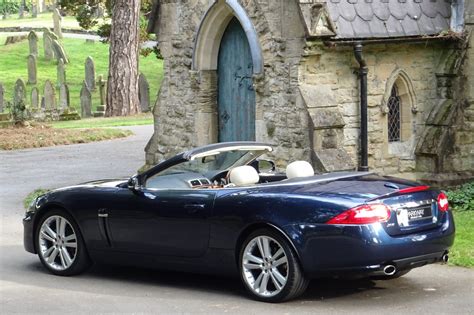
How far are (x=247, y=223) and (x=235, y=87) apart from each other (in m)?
8.00

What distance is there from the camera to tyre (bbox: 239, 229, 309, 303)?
9.60 meters

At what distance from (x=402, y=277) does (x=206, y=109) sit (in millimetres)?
7659

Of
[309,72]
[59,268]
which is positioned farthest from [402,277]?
[309,72]

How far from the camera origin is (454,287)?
10.4 metres

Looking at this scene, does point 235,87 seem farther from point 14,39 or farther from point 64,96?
point 14,39

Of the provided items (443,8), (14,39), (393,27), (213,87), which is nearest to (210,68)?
(213,87)

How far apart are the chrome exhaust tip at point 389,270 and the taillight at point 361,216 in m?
0.39

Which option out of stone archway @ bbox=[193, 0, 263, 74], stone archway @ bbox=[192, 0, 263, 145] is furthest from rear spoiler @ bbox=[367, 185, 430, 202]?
stone archway @ bbox=[192, 0, 263, 145]

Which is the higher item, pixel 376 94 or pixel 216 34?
pixel 216 34

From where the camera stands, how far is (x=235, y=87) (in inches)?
698

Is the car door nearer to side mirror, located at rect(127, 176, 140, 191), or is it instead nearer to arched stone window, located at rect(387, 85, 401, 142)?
side mirror, located at rect(127, 176, 140, 191)

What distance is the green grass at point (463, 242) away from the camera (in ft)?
38.0

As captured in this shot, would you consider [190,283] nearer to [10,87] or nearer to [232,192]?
[232,192]

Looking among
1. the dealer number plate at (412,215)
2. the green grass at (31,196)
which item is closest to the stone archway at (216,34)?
the green grass at (31,196)
